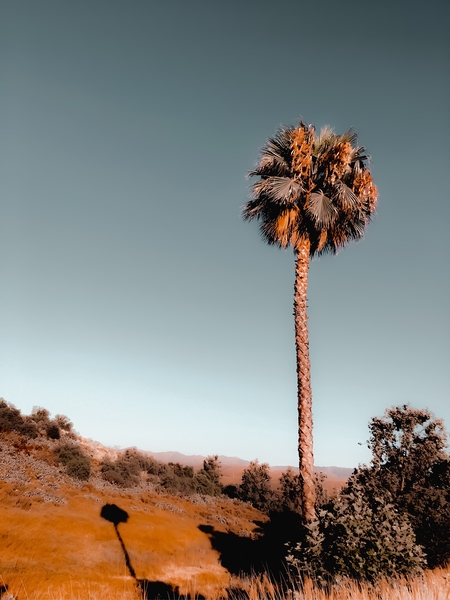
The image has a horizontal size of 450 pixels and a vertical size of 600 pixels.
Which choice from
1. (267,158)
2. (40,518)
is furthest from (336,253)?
(40,518)

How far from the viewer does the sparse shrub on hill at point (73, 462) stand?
26.6 meters

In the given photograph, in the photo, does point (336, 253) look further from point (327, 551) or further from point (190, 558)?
point (190, 558)

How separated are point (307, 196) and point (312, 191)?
15.8 inches

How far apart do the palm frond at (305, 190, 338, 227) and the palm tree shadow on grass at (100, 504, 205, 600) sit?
35.0 feet

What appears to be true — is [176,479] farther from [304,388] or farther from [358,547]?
[358,547]

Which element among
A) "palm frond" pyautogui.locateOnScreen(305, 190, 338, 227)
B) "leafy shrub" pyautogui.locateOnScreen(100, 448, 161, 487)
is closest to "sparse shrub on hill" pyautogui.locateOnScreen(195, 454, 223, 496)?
"leafy shrub" pyautogui.locateOnScreen(100, 448, 161, 487)

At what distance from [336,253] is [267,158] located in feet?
14.0

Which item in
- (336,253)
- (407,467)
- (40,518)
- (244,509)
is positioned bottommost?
(244,509)

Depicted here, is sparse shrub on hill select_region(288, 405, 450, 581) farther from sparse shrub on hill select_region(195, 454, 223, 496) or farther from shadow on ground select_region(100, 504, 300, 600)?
sparse shrub on hill select_region(195, 454, 223, 496)

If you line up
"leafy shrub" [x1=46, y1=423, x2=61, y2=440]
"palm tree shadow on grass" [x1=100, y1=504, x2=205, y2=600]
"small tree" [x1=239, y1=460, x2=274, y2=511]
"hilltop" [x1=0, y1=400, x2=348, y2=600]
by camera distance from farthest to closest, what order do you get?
"small tree" [x1=239, y1=460, x2=274, y2=511]
"leafy shrub" [x1=46, y1=423, x2=61, y2=440]
"hilltop" [x1=0, y1=400, x2=348, y2=600]
"palm tree shadow on grass" [x1=100, y1=504, x2=205, y2=600]

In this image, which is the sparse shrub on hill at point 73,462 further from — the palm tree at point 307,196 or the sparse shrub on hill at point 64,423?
the palm tree at point 307,196

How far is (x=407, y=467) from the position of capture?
A: 60.3 feet

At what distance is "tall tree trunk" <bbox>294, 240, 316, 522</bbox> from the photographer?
34.1 ft

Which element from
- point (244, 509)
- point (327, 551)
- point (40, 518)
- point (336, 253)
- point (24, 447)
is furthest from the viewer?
point (244, 509)
